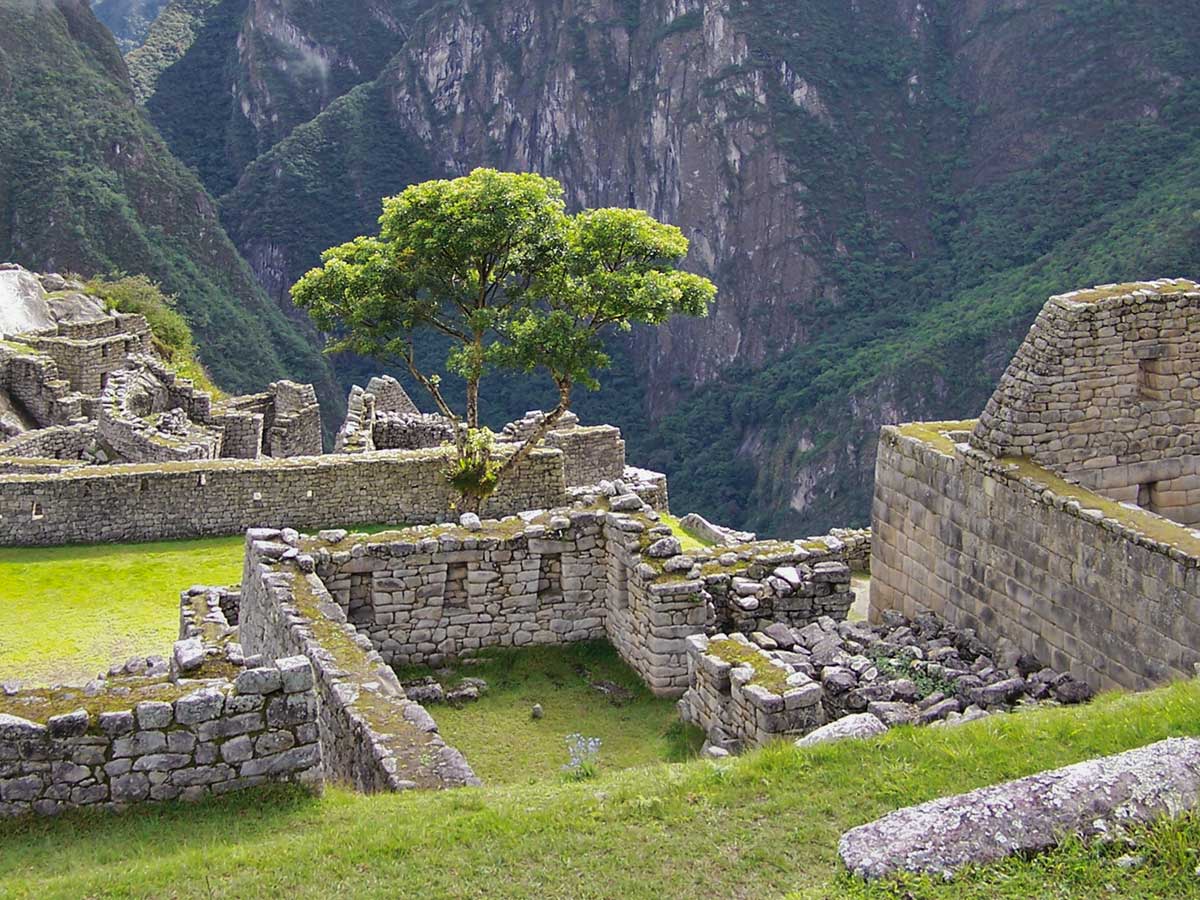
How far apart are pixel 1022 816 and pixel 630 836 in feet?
5.79

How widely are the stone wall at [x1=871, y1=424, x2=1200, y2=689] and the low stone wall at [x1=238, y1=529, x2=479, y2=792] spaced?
4435 millimetres

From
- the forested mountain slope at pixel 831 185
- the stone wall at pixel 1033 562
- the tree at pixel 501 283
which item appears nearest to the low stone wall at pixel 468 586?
the stone wall at pixel 1033 562

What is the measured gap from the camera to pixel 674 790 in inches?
269

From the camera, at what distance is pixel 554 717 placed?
10617mm

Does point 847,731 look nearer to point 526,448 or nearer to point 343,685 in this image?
point 343,685

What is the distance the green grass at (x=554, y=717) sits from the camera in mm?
9664

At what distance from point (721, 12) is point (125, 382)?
154m

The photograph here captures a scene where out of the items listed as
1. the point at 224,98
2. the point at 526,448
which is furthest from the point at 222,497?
the point at 224,98

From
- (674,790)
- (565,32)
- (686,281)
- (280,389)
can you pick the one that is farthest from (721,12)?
(674,790)

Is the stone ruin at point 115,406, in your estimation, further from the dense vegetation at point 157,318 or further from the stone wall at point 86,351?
the dense vegetation at point 157,318

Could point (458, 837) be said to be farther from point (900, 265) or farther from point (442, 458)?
point (900, 265)

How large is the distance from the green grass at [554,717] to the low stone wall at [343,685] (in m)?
1.04

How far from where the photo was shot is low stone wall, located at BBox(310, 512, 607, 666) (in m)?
11.1

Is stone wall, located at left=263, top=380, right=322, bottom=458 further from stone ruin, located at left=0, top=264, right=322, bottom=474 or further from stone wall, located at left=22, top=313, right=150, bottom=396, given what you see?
stone wall, located at left=22, top=313, right=150, bottom=396
